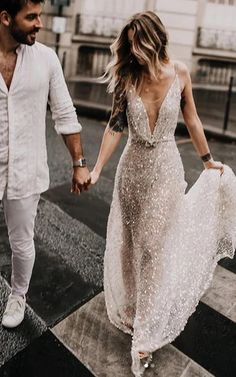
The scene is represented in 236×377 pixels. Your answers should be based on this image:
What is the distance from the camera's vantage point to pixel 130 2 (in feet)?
59.3

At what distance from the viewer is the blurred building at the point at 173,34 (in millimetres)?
17250

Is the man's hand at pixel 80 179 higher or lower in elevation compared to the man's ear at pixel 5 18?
lower

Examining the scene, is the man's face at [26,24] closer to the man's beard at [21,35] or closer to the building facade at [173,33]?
the man's beard at [21,35]

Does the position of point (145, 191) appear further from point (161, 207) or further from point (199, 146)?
point (199, 146)

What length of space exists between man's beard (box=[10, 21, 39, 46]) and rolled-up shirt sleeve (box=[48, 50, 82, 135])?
250mm

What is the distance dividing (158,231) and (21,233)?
0.85 meters

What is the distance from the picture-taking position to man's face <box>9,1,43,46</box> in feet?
7.40

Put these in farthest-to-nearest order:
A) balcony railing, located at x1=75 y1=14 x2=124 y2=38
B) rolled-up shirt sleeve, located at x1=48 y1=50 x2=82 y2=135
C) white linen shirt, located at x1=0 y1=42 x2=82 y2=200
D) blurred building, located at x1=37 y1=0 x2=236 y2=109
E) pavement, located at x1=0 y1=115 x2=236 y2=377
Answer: balcony railing, located at x1=75 y1=14 x2=124 y2=38
blurred building, located at x1=37 y1=0 x2=236 y2=109
pavement, located at x1=0 y1=115 x2=236 y2=377
rolled-up shirt sleeve, located at x1=48 y1=50 x2=82 y2=135
white linen shirt, located at x1=0 y1=42 x2=82 y2=200

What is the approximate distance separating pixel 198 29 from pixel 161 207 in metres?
16.9

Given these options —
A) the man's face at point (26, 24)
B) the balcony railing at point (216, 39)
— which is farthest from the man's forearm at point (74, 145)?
the balcony railing at point (216, 39)

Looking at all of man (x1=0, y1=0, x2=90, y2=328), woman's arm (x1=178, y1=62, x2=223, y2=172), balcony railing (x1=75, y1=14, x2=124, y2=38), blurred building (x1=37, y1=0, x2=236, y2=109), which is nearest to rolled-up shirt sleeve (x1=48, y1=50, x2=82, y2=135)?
man (x1=0, y1=0, x2=90, y2=328)

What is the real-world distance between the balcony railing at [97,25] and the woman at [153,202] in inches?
629

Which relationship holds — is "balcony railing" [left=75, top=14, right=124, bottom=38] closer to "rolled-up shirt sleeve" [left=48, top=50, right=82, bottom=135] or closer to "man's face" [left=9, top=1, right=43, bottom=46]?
"rolled-up shirt sleeve" [left=48, top=50, right=82, bottom=135]

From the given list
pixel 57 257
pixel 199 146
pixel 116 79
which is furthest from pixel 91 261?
pixel 116 79
